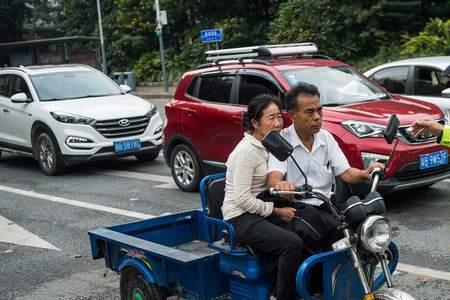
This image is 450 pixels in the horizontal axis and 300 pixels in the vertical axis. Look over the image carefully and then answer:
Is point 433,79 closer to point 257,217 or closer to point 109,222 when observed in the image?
point 109,222

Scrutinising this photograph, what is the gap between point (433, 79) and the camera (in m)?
9.42

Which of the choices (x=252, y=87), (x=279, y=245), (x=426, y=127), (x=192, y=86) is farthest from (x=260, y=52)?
(x=279, y=245)

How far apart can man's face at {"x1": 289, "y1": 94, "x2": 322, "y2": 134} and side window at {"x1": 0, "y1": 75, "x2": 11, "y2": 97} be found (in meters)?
8.73

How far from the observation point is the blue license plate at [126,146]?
10250mm

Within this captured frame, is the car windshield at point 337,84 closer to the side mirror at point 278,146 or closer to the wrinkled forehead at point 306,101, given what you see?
the wrinkled forehead at point 306,101

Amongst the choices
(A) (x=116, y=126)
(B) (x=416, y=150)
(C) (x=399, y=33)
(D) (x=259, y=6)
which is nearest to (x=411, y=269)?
(B) (x=416, y=150)

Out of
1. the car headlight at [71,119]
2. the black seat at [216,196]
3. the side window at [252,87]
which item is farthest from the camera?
the car headlight at [71,119]

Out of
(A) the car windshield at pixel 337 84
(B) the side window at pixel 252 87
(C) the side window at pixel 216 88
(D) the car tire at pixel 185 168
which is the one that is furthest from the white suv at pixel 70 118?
(A) the car windshield at pixel 337 84

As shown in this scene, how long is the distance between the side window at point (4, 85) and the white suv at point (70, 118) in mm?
17

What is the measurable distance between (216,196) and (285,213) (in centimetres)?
73

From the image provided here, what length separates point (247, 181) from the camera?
3.96 metres

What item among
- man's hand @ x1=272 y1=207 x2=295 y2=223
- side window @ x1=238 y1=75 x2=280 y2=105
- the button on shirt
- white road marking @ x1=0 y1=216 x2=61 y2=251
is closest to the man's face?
the button on shirt

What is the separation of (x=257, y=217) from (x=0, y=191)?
6.67 m

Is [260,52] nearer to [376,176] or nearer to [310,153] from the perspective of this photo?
[310,153]
